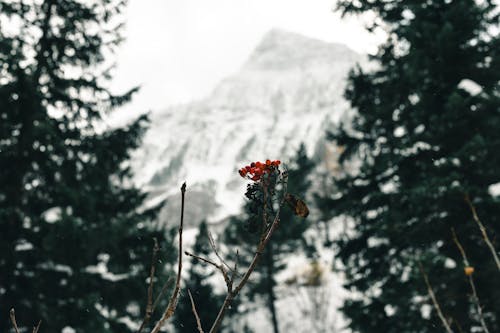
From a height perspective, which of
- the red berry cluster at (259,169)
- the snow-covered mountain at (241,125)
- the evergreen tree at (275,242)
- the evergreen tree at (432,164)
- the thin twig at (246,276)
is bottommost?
the thin twig at (246,276)

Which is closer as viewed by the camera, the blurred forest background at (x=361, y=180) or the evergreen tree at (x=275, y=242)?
the blurred forest background at (x=361, y=180)

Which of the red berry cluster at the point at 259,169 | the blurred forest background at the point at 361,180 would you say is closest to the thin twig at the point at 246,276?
the red berry cluster at the point at 259,169

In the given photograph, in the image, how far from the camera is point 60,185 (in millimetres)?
7020

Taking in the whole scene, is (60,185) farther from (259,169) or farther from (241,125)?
(241,125)

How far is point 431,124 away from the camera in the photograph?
667 centimetres

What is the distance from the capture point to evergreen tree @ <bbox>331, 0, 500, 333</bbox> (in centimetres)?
602

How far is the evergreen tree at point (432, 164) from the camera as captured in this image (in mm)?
6016

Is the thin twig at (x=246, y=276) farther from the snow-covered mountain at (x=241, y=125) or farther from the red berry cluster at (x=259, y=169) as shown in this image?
the snow-covered mountain at (x=241, y=125)

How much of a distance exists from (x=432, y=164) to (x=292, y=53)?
11529 centimetres

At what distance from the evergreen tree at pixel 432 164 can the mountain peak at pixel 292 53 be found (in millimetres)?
96485

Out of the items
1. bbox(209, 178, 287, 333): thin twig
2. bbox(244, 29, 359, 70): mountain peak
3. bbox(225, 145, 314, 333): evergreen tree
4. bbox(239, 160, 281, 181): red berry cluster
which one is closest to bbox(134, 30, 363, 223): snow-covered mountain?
bbox(244, 29, 359, 70): mountain peak

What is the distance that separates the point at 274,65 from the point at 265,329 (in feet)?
323

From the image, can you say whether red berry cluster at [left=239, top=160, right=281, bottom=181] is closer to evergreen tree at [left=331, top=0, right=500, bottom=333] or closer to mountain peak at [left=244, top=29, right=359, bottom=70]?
evergreen tree at [left=331, top=0, right=500, bottom=333]

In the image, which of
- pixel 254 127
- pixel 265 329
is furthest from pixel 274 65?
pixel 265 329
